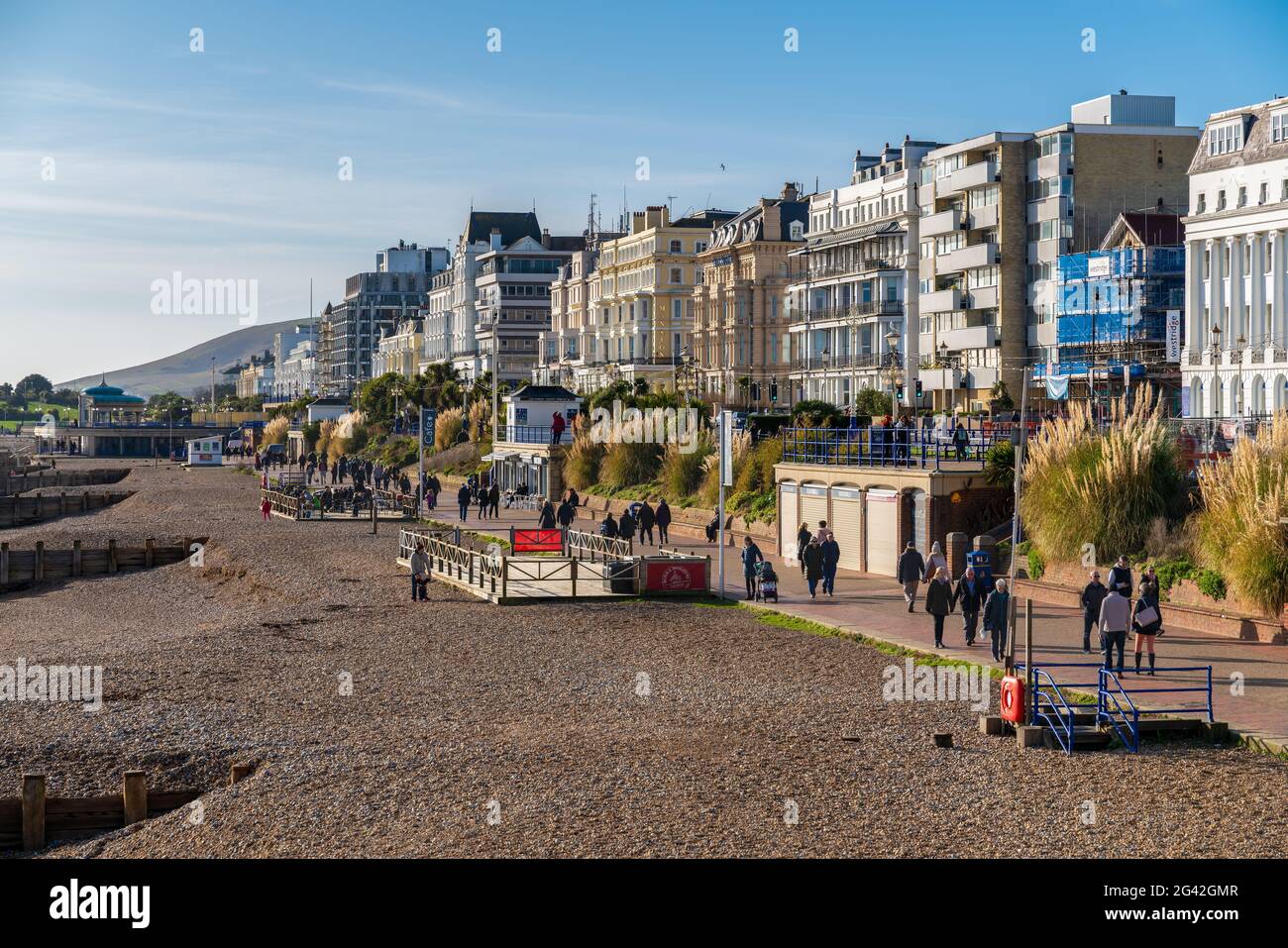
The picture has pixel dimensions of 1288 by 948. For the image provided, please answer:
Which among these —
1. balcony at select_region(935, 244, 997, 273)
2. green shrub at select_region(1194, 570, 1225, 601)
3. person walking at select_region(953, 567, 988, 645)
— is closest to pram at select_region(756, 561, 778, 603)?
person walking at select_region(953, 567, 988, 645)

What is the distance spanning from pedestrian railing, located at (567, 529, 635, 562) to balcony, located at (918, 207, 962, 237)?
39909mm

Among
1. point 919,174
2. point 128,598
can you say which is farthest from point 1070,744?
point 919,174

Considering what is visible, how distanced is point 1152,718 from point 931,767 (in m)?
3.08

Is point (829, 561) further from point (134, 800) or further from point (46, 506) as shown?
point (46, 506)

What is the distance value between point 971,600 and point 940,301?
52.3 meters

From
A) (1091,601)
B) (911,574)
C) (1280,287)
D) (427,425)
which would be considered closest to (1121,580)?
(1091,601)

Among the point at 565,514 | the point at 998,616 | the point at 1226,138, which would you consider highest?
the point at 1226,138

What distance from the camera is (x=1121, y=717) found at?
59.5ft

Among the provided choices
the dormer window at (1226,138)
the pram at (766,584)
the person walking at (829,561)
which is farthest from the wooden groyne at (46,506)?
the dormer window at (1226,138)

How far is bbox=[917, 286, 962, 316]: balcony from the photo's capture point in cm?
7400

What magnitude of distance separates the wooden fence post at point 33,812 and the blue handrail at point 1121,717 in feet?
38.3

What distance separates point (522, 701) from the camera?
21438 millimetres

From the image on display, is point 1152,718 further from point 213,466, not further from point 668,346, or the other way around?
point 213,466

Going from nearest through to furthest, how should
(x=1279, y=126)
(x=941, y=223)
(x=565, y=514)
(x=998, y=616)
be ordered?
(x=998, y=616)
(x=565, y=514)
(x=1279, y=126)
(x=941, y=223)
